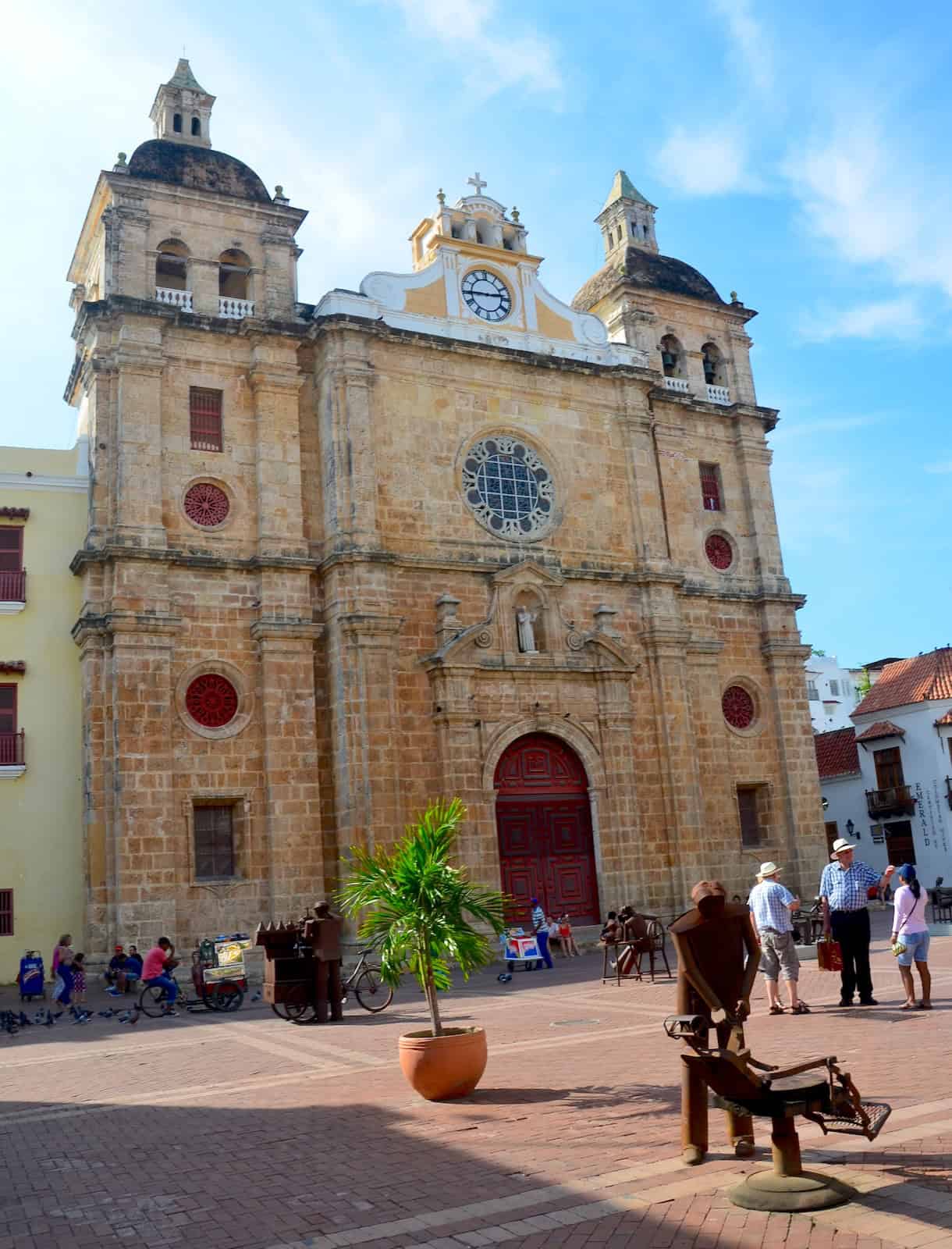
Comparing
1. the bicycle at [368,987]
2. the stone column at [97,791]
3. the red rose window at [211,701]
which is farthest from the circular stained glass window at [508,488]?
the bicycle at [368,987]

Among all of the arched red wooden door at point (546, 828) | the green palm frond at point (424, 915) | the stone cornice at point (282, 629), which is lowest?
the green palm frond at point (424, 915)

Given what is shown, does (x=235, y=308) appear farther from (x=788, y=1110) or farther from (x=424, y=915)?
(x=788, y=1110)

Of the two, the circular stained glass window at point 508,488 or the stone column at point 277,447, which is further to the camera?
the circular stained glass window at point 508,488

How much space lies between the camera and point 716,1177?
257 inches

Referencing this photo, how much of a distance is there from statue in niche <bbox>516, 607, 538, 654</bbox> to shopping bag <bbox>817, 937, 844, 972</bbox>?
44.4 feet

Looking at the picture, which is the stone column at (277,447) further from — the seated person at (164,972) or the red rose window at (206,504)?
the seated person at (164,972)

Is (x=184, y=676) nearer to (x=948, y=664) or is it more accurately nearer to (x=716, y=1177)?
(x=716, y=1177)

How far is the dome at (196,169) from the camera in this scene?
26484 millimetres

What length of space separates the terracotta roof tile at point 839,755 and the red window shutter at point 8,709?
28389 millimetres

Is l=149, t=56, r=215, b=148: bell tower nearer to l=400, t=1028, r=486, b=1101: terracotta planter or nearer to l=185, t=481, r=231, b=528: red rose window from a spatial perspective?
l=185, t=481, r=231, b=528: red rose window

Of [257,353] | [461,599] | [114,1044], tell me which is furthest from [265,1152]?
[257,353]

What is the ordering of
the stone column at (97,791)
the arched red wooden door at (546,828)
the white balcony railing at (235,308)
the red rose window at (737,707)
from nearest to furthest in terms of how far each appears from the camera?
the stone column at (97,791), the arched red wooden door at (546,828), the white balcony railing at (235,308), the red rose window at (737,707)

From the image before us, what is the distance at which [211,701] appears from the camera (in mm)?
23641

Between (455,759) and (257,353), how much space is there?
A: 1039 cm
